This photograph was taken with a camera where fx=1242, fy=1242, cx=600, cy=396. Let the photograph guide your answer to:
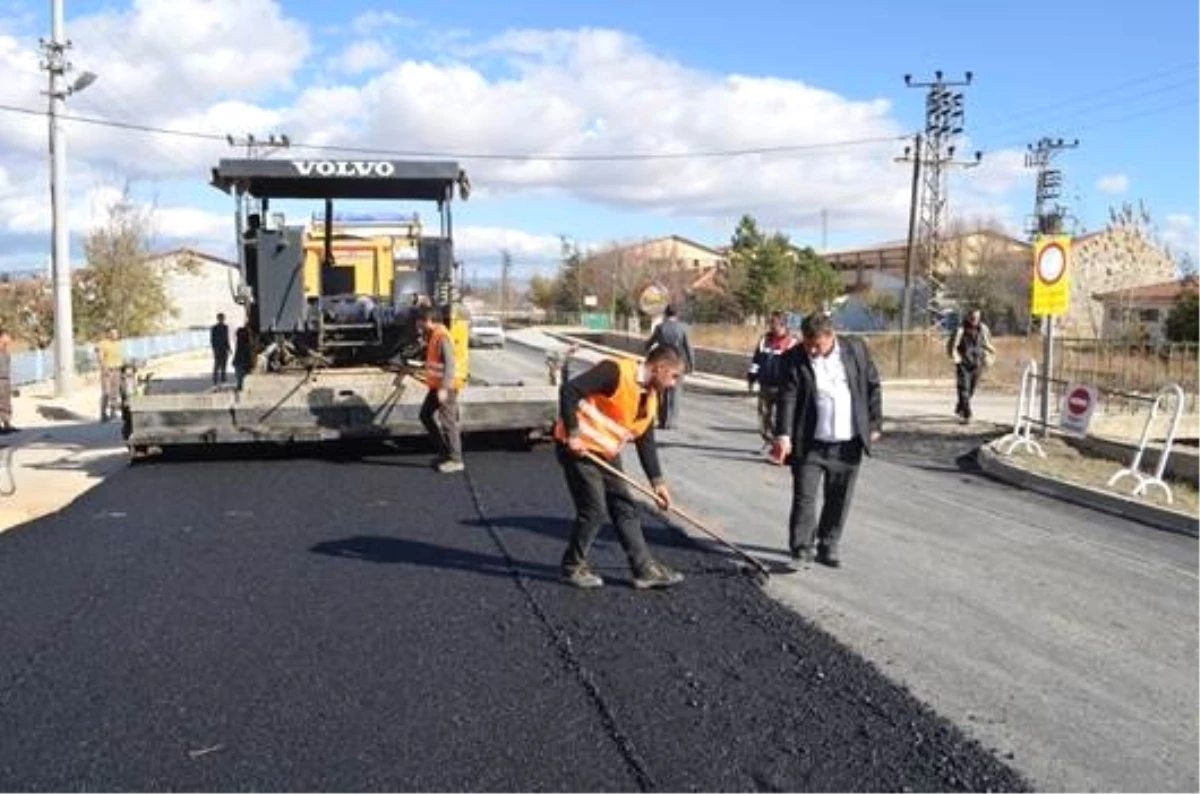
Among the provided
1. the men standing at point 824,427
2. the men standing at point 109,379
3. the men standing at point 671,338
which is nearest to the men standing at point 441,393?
the men standing at point 671,338

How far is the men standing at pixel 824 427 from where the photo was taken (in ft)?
24.3

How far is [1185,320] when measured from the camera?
36.8 meters

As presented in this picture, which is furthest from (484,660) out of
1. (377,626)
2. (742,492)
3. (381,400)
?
(381,400)

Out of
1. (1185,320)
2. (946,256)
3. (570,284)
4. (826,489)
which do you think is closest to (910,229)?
(1185,320)

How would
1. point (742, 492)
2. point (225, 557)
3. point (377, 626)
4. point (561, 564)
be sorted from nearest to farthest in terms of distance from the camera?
point (377, 626)
point (561, 564)
point (225, 557)
point (742, 492)

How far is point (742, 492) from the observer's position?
10680mm

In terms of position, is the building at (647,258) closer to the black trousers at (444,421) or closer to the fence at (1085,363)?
the fence at (1085,363)

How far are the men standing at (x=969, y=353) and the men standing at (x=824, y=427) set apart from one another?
1029 cm

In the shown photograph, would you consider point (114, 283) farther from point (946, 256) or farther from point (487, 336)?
point (946, 256)

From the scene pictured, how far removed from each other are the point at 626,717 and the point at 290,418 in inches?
317

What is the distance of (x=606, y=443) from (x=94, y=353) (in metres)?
27.5

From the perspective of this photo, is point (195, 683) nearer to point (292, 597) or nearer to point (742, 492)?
point (292, 597)

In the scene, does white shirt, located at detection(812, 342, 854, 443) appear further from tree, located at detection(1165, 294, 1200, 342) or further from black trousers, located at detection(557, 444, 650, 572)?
tree, located at detection(1165, 294, 1200, 342)

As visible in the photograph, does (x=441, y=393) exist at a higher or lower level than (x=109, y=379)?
higher
